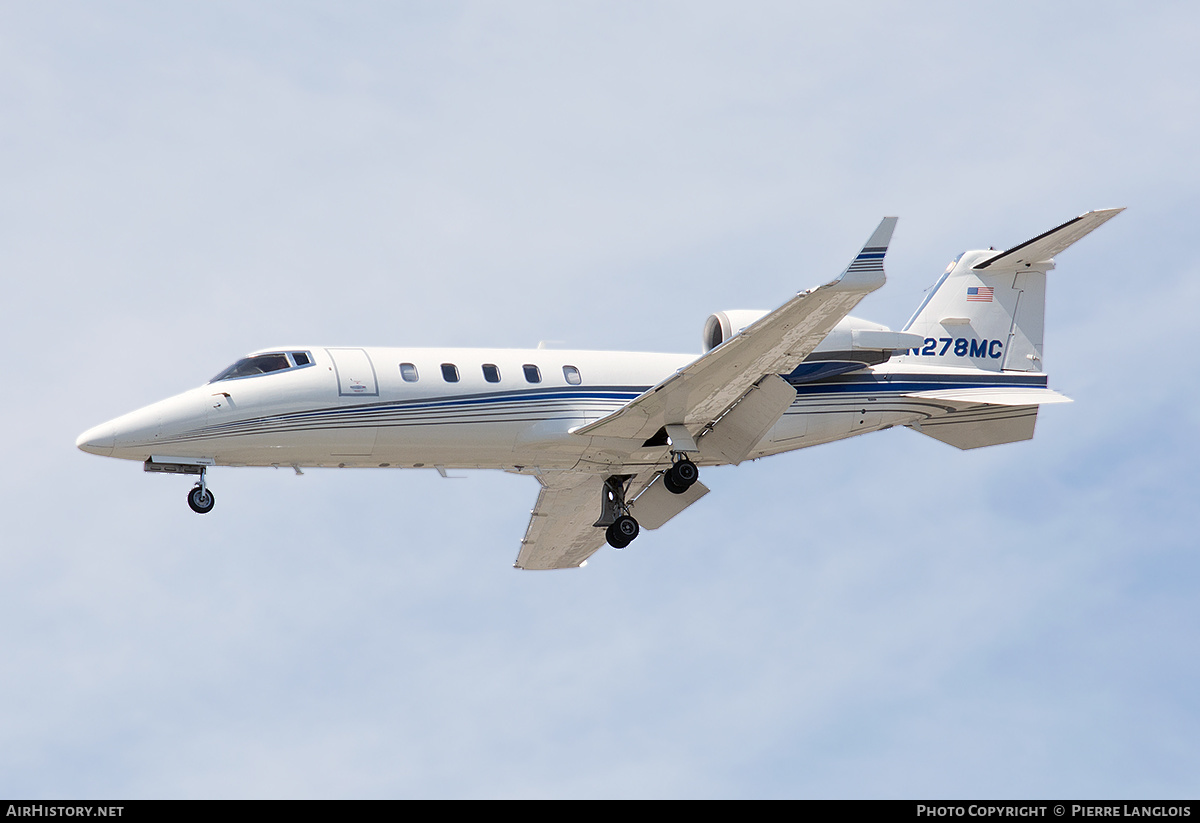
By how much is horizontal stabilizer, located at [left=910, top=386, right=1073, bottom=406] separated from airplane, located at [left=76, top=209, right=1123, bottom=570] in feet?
0.12

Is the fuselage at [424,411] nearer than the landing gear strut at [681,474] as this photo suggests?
Yes

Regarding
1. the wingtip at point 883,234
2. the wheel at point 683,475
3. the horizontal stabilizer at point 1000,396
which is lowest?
the wheel at point 683,475

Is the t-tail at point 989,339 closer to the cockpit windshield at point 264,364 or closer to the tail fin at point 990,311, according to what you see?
the tail fin at point 990,311

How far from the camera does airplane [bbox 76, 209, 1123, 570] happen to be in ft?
78.0

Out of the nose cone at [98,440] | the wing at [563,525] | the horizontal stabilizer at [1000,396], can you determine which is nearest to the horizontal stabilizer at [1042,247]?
the horizontal stabilizer at [1000,396]

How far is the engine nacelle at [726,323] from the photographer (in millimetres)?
25969

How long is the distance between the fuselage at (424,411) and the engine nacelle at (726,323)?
0.87 meters

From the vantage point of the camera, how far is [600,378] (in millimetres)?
26297

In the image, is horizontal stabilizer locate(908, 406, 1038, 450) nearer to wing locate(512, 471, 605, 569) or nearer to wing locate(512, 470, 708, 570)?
wing locate(512, 470, 708, 570)

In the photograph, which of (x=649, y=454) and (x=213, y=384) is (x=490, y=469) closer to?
(x=649, y=454)

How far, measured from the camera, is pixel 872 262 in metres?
22.3

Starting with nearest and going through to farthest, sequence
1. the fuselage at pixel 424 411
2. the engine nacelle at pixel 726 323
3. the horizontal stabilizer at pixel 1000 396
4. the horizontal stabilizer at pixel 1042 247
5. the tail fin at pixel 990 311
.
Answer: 1. the fuselage at pixel 424 411
2. the engine nacelle at pixel 726 323
3. the horizontal stabilizer at pixel 1042 247
4. the horizontal stabilizer at pixel 1000 396
5. the tail fin at pixel 990 311

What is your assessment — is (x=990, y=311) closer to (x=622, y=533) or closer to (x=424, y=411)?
(x=622, y=533)
